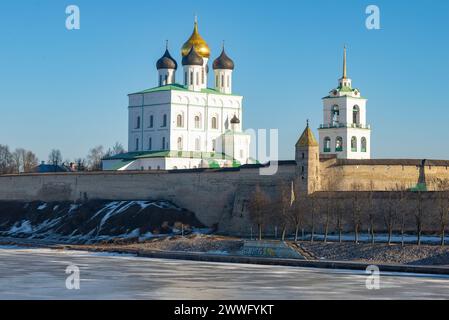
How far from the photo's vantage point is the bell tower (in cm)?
4275

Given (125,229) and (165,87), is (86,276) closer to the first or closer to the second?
(125,229)

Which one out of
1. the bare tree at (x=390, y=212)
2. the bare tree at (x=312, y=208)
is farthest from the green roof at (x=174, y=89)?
the bare tree at (x=390, y=212)

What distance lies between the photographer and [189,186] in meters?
47.5

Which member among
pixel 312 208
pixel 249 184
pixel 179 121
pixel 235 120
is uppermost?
pixel 235 120

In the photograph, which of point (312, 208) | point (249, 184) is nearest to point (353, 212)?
point (312, 208)

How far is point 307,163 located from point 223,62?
67.5ft

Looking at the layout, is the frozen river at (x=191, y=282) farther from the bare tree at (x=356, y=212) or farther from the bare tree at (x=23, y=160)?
the bare tree at (x=23, y=160)

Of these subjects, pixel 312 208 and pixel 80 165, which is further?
pixel 80 165

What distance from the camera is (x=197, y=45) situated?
203ft

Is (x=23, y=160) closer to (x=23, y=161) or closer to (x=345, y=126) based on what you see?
(x=23, y=161)

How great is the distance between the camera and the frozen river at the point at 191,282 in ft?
77.1

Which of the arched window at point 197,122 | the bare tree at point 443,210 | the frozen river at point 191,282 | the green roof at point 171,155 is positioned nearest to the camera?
the frozen river at point 191,282

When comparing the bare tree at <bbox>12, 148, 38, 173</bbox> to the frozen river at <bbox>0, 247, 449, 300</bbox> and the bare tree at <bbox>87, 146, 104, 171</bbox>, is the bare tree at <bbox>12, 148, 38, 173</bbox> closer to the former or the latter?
the bare tree at <bbox>87, 146, 104, 171</bbox>

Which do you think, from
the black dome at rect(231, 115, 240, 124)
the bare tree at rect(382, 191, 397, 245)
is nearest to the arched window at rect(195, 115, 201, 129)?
the black dome at rect(231, 115, 240, 124)
